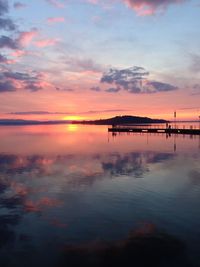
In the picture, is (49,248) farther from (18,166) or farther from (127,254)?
(18,166)

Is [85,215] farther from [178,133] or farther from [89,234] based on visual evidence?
[178,133]

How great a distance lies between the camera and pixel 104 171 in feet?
110

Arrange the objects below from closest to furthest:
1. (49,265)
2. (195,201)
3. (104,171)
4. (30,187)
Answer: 1. (49,265)
2. (195,201)
3. (30,187)
4. (104,171)

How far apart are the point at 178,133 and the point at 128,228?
3899 inches

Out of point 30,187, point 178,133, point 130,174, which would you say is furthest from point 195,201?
point 178,133

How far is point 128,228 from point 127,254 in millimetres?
2938

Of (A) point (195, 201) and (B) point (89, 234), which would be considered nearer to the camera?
(B) point (89, 234)

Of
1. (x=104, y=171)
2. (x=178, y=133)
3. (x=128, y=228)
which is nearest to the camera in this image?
(x=128, y=228)

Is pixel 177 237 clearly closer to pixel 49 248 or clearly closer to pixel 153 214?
pixel 153 214

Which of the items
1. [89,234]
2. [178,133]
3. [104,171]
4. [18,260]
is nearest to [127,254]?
[89,234]

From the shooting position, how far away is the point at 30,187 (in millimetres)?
25469

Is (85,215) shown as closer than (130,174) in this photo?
Yes

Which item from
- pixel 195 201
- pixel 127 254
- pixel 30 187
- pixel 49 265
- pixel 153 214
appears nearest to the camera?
pixel 49 265

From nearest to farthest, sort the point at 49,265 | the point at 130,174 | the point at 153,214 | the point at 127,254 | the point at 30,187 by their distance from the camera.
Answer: the point at 49,265 < the point at 127,254 < the point at 153,214 < the point at 30,187 < the point at 130,174
